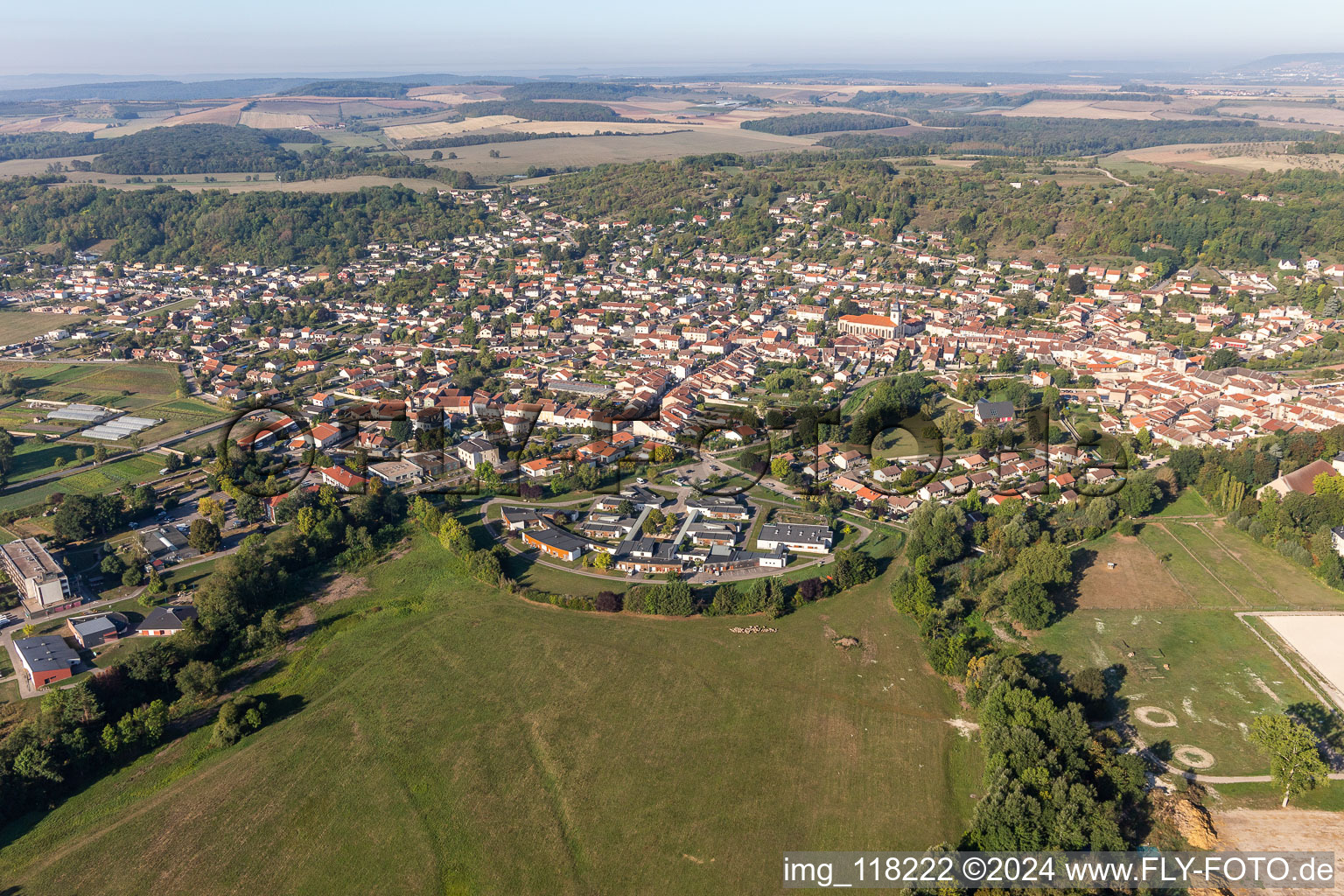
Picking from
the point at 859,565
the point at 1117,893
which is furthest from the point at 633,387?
the point at 1117,893

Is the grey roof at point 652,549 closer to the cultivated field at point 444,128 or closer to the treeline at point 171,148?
the treeline at point 171,148

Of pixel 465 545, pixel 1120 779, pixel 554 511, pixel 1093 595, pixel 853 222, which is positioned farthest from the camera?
pixel 853 222

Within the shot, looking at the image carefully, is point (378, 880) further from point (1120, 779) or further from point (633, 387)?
point (633, 387)

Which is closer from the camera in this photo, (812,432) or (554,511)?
(554,511)

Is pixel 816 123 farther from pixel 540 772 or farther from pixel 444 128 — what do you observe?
pixel 540 772

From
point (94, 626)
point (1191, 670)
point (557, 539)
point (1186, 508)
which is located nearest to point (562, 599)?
point (557, 539)

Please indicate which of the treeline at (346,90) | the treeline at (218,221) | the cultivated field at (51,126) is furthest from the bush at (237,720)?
the treeline at (346,90)

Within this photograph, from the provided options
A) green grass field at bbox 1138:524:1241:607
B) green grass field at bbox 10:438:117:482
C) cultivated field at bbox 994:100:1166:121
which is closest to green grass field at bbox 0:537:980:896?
green grass field at bbox 1138:524:1241:607
